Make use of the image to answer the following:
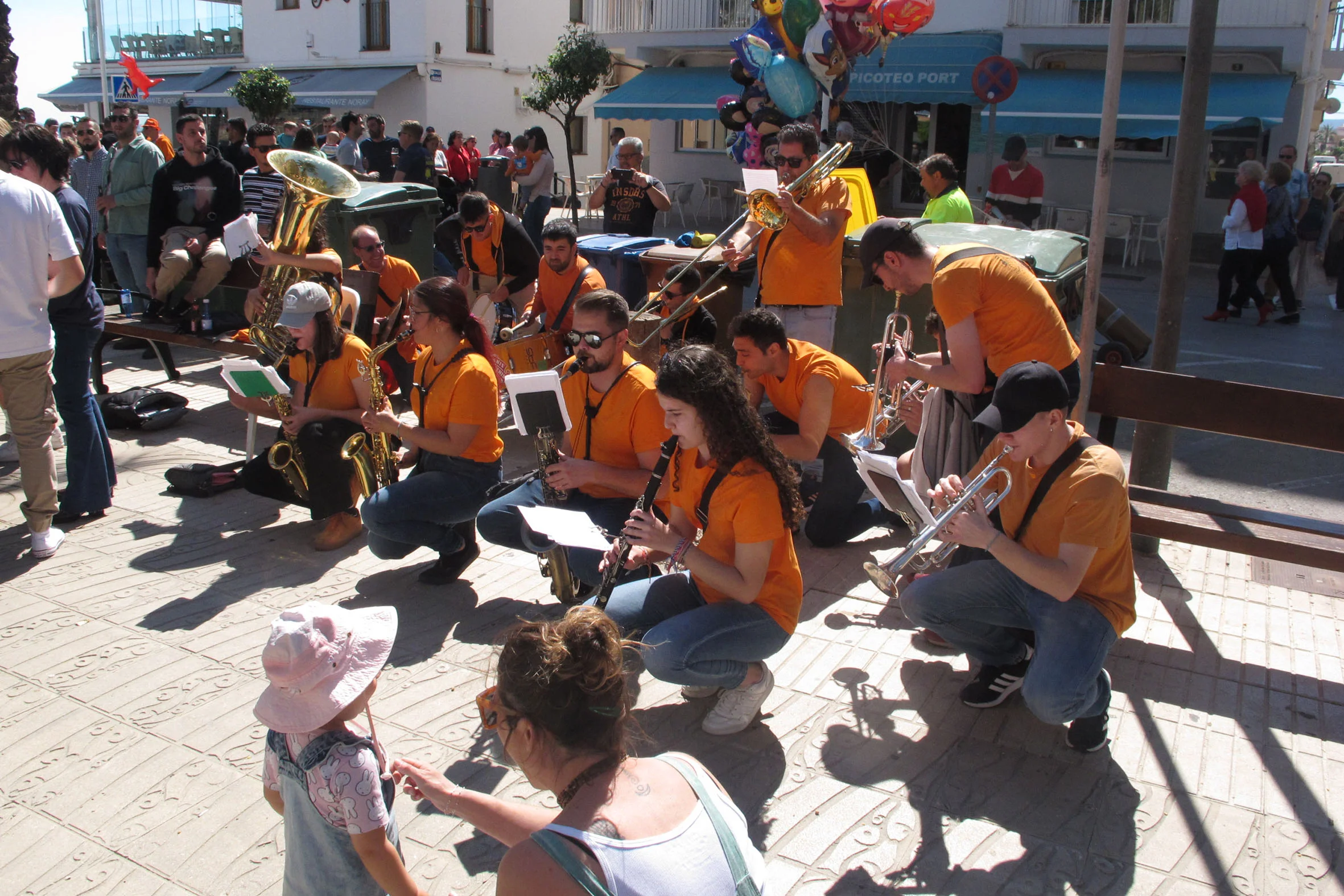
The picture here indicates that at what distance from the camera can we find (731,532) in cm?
321

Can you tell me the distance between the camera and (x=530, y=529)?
3.79 meters

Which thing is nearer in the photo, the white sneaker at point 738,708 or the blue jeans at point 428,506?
the white sneaker at point 738,708

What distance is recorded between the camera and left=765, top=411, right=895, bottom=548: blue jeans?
491cm

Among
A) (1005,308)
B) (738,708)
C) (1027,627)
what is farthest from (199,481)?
(1027,627)

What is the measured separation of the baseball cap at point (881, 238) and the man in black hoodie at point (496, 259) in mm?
3182

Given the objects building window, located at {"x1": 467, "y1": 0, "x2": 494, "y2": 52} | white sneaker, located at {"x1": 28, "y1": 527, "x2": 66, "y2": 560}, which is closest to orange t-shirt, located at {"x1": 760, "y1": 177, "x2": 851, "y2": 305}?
white sneaker, located at {"x1": 28, "y1": 527, "x2": 66, "y2": 560}


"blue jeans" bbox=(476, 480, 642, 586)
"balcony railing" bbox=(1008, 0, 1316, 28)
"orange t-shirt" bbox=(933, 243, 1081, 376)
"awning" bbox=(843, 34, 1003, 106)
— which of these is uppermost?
"balcony railing" bbox=(1008, 0, 1316, 28)

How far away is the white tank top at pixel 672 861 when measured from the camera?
1.65 m

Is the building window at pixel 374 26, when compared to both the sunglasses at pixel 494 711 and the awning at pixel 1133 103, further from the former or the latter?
the sunglasses at pixel 494 711

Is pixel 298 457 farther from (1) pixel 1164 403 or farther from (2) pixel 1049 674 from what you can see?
(1) pixel 1164 403

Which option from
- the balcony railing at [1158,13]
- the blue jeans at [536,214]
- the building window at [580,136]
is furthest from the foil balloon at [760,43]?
the building window at [580,136]

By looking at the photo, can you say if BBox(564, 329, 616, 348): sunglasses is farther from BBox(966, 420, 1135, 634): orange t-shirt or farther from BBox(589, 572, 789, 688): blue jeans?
BBox(966, 420, 1135, 634): orange t-shirt

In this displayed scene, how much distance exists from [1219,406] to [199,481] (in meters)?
4.96

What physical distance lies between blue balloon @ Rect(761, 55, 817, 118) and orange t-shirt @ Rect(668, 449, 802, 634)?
7456 millimetres
